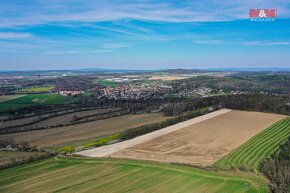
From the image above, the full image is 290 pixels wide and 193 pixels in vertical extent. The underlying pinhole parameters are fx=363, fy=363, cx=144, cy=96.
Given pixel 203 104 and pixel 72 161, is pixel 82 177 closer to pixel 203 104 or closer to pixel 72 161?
pixel 72 161

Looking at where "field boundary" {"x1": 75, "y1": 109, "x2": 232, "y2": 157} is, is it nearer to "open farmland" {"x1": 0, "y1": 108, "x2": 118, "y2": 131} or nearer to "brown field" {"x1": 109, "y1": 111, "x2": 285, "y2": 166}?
"brown field" {"x1": 109, "y1": 111, "x2": 285, "y2": 166}

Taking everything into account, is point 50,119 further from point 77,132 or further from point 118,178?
point 118,178

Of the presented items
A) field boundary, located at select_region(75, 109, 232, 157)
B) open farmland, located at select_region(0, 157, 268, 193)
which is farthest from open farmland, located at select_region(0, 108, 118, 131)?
open farmland, located at select_region(0, 157, 268, 193)

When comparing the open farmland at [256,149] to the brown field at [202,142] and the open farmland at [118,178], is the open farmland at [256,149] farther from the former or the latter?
the open farmland at [118,178]

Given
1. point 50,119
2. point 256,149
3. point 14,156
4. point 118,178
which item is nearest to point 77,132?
point 50,119

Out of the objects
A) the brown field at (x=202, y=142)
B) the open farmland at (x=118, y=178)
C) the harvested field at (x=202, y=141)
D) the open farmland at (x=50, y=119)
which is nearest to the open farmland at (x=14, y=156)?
the open farmland at (x=118, y=178)

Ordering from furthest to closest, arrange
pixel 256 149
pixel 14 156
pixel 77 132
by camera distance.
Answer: pixel 77 132, pixel 256 149, pixel 14 156

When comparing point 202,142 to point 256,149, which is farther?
point 202,142
